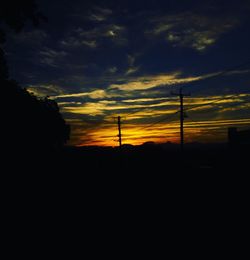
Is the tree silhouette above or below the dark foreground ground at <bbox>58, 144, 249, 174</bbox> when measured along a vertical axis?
above

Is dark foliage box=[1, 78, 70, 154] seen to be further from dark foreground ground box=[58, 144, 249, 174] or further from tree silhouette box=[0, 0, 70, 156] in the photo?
dark foreground ground box=[58, 144, 249, 174]

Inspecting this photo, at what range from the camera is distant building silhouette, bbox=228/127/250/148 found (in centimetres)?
3139

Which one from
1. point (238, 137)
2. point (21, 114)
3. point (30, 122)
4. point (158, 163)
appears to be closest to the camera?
point (21, 114)

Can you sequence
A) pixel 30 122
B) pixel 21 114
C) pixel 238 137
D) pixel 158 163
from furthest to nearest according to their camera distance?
pixel 238 137
pixel 158 163
pixel 30 122
pixel 21 114

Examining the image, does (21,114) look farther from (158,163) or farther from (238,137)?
(238,137)

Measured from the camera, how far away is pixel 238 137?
31812 millimetres

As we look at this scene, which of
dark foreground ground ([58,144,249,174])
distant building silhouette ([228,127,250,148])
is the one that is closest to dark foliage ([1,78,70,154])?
dark foreground ground ([58,144,249,174])

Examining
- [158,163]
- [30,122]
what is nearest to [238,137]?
[158,163]

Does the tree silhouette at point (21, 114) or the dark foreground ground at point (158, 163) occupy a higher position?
the tree silhouette at point (21, 114)

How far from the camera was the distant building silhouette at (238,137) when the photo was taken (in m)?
31.4

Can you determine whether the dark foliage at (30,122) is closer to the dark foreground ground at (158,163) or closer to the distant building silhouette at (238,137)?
the dark foreground ground at (158,163)

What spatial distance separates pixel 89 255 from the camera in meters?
7.54

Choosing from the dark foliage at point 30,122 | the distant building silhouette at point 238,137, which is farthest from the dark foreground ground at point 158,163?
the dark foliage at point 30,122

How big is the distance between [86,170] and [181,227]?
1708 cm
